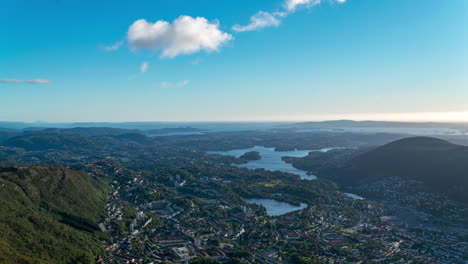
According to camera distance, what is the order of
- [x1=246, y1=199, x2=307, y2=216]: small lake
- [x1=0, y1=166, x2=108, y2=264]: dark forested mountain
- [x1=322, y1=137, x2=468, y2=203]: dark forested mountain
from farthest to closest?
[x1=322, y1=137, x2=468, y2=203]: dark forested mountain
[x1=246, y1=199, x2=307, y2=216]: small lake
[x1=0, y1=166, x2=108, y2=264]: dark forested mountain

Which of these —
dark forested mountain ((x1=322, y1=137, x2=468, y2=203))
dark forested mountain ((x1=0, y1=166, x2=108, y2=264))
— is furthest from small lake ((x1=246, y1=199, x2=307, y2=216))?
dark forested mountain ((x1=0, y1=166, x2=108, y2=264))

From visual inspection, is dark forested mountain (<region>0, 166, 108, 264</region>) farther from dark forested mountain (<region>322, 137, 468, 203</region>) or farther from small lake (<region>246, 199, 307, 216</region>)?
dark forested mountain (<region>322, 137, 468, 203</region>)

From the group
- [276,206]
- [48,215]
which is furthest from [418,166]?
[48,215]

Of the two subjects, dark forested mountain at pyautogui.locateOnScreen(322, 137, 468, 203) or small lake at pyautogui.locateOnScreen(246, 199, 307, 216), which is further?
dark forested mountain at pyautogui.locateOnScreen(322, 137, 468, 203)

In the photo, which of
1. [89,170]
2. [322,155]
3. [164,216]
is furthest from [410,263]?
[322,155]

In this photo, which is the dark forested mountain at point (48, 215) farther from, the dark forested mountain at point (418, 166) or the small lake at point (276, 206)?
the dark forested mountain at point (418, 166)

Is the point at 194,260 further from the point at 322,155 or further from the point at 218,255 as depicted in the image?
the point at 322,155
